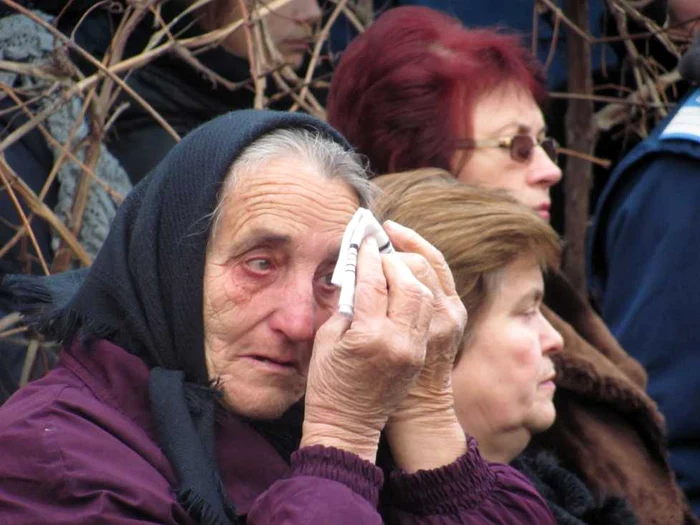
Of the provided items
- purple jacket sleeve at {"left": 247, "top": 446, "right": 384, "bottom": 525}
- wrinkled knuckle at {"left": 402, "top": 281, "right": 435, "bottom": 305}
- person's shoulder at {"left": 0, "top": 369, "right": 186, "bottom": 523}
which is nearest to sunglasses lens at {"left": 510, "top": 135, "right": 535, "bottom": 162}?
wrinkled knuckle at {"left": 402, "top": 281, "right": 435, "bottom": 305}

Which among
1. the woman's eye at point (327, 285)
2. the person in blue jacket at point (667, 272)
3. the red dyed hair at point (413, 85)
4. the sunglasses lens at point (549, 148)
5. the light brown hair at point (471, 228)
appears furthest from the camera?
the sunglasses lens at point (549, 148)

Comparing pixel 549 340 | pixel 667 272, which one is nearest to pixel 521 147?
pixel 667 272

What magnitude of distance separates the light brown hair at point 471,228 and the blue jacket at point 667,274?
2.27 ft

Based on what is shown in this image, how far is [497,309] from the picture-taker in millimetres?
3027

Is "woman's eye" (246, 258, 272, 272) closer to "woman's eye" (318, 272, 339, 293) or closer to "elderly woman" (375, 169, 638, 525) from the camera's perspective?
"woman's eye" (318, 272, 339, 293)

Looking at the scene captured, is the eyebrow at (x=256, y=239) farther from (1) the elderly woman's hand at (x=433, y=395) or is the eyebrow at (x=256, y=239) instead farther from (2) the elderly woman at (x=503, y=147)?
(2) the elderly woman at (x=503, y=147)

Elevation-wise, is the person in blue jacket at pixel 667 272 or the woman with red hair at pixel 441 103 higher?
the woman with red hair at pixel 441 103

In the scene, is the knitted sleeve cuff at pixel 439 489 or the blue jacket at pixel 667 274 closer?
the knitted sleeve cuff at pixel 439 489

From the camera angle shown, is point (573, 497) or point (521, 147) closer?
point (573, 497)

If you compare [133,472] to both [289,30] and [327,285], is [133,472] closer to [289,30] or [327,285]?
[327,285]

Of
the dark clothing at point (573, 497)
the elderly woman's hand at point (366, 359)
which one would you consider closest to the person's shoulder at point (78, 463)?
the elderly woman's hand at point (366, 359)

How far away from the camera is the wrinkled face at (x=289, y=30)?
394 centimetres

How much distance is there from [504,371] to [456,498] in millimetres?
605

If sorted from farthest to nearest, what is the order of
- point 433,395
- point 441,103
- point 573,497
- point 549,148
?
point 549,148 < point 441,103 < point 573,497 < point 433,395
